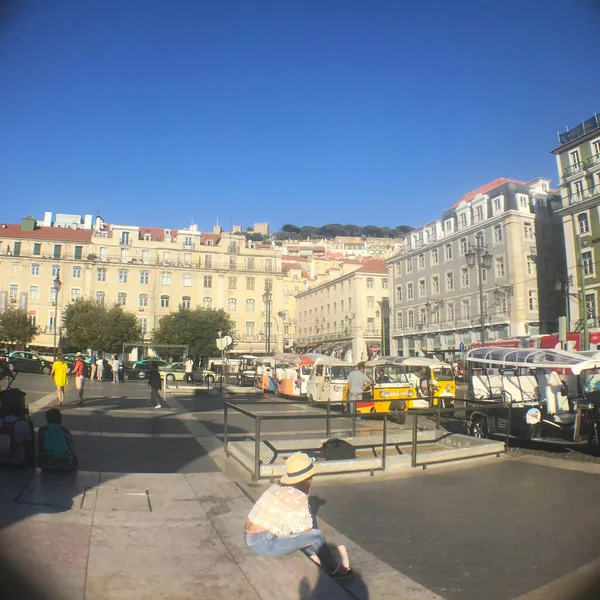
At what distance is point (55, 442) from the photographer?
7.05m

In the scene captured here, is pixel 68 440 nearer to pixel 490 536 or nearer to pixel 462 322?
pixel 490 536

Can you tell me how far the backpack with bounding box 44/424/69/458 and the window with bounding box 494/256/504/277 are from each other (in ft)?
144

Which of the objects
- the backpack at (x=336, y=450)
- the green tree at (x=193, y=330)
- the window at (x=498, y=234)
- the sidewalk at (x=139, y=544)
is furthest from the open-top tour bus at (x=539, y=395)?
the green tree at (x=193, y=330)

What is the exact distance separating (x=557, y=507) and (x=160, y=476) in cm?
530

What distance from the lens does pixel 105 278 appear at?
210 feet

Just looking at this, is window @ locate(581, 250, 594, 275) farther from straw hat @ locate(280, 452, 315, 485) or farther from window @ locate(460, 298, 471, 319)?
straw hat @ locate(280, 452, 315, 485)

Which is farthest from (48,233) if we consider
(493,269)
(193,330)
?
(493,269)

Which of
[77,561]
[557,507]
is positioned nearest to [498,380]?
[557,507]

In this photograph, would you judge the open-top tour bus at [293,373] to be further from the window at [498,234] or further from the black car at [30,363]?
the window at [498,234]

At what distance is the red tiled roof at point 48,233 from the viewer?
62.8 meters

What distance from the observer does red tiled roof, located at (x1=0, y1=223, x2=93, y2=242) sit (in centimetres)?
6281

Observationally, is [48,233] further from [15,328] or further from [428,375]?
[428,375]

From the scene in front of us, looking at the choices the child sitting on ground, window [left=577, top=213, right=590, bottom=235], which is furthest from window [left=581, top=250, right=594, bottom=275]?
the child sitting on ground

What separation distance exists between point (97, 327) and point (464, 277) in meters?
37.0
